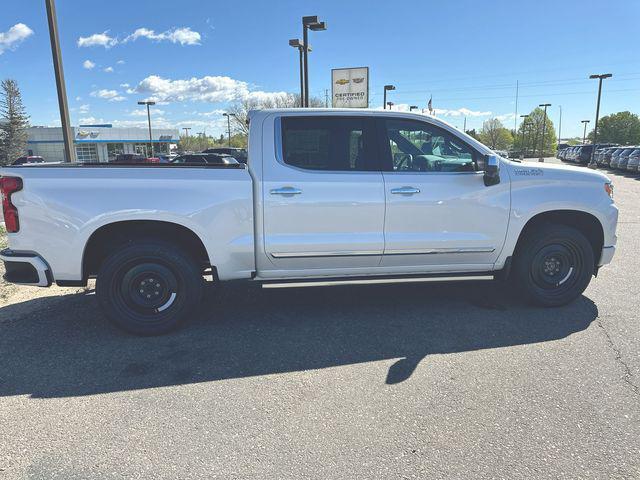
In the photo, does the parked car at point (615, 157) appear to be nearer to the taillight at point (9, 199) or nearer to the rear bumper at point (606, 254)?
the rear bumper at point (606, 254)

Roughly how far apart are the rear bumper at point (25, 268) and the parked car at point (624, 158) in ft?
110

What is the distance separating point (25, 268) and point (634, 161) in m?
31.8

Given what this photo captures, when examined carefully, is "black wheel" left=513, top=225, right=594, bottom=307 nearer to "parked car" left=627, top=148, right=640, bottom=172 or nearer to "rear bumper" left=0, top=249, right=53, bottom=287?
"rear bumper" left=0, top=249, right=53, bottom=287

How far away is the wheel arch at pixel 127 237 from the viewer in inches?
174

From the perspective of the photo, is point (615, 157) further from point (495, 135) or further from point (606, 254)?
point (495, 135)

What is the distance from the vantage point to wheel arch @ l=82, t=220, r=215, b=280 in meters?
4.43

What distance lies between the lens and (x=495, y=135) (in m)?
84.4

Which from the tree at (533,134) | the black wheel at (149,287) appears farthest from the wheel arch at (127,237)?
the tree at (533,134)

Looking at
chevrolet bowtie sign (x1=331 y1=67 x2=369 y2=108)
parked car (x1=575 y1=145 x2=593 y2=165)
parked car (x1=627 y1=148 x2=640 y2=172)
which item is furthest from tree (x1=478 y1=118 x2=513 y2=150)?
chevrolet bowtie sign (x1=331 y1=67 x2=369 y2=108)

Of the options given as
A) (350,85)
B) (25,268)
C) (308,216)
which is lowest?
(25,268)

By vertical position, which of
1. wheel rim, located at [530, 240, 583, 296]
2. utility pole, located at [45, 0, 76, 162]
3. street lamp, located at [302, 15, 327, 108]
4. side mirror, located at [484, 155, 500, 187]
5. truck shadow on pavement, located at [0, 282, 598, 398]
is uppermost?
street lamp, located at [302, 15, 327, 108]

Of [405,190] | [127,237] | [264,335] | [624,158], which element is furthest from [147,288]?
[624,158]

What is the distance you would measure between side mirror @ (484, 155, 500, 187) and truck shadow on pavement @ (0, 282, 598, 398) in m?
1.35

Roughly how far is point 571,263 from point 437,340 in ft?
6.17
